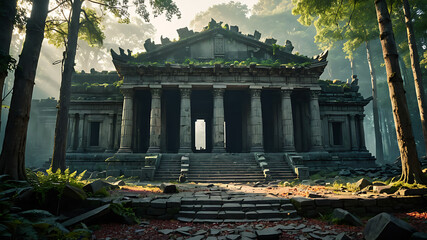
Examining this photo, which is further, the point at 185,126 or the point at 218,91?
the point at 218,91

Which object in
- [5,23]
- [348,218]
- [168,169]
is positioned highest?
[5,23]

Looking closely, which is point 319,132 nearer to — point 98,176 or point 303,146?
point 303,146

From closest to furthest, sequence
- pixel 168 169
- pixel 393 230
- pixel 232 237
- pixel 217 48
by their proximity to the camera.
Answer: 1. pixel 393 230
2. pixel 232 237
3. pixel 168 169
4. pixel 217 48

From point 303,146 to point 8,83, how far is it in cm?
4777

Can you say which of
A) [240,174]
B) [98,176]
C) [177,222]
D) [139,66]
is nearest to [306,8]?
[240,174]

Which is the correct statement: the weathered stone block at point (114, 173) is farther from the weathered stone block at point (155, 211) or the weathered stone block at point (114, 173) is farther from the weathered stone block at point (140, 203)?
the weathered stone block at point (155, 211)

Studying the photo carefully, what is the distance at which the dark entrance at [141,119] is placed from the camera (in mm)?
19688

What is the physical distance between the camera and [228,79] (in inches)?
707

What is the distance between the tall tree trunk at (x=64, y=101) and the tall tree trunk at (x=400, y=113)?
43.9 feet

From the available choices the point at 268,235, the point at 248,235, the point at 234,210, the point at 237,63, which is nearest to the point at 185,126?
the point at 237,63

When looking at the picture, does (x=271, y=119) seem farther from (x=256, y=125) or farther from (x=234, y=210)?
(x=234, y=210)

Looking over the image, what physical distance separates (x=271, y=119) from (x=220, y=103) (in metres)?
6.92

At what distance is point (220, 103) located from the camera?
58.5ft

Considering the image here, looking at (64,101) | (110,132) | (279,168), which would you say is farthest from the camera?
(110,132)
